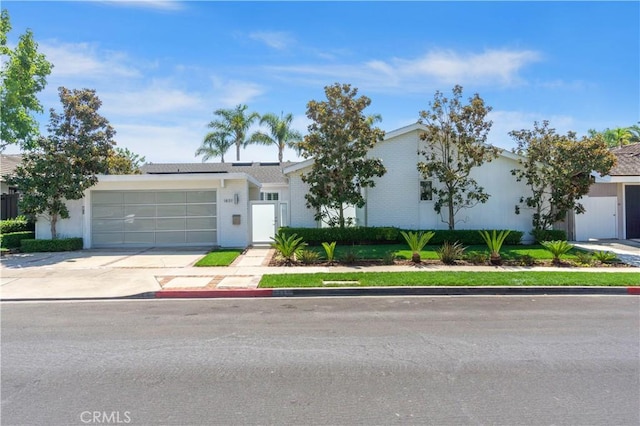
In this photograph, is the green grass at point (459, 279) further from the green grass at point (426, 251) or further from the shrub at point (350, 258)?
the green grass at point (426, 251)

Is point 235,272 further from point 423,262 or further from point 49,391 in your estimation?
point 49,391

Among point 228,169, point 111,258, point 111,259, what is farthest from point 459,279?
point 228,169

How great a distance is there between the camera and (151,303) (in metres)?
8.98

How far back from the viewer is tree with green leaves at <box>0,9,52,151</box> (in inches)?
668

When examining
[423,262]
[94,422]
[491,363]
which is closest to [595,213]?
[423,262]

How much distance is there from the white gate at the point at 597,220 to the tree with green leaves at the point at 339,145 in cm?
1003

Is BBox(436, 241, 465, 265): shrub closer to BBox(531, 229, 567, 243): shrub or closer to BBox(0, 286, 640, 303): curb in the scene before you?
BBox(0, 286, 640, 303): curb

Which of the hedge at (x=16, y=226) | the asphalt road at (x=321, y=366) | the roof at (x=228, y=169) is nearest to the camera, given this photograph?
the asphalt road at (x=321, y=366)

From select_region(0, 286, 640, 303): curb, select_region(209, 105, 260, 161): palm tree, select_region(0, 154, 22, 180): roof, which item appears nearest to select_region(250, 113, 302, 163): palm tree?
select_region(209, 105, 260, 161): palm tree

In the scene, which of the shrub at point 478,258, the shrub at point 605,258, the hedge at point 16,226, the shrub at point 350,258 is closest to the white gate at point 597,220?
the shrub at point 605,258

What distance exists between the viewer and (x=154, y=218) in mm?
19062

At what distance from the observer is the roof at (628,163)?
19.8 meters

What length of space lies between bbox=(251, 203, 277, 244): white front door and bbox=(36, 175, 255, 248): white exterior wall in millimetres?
824

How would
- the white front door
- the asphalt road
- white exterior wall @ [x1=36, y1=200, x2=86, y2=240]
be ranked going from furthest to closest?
1. the white front door
2. white exterior wall @ [x1=36, y1=200, x2=86, y2=240]
3. the asphalt road
